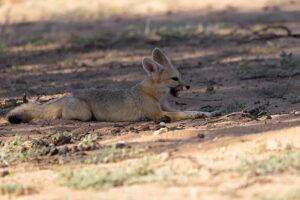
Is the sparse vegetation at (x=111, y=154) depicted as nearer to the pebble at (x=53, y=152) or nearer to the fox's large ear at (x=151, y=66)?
the pebble at (x=53, y=152)

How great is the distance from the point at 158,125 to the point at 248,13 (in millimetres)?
13387

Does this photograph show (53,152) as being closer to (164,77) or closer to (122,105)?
(122,105)

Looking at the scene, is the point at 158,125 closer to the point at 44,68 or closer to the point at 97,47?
the point at 44,68

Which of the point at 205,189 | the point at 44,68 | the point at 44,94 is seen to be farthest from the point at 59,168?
the point at 44,68

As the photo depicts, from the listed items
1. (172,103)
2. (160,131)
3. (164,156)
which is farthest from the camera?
(172,103)

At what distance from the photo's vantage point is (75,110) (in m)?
7.77

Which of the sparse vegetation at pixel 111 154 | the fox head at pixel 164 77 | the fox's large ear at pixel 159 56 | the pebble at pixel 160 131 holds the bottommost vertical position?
the sparse vegetation at pixel 111 154

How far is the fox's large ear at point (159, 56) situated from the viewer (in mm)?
8289

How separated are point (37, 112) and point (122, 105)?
4.38 ft

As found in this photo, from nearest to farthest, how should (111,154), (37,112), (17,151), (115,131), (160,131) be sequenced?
(111,154) < (17,151) < (160,131) < (115,131) < (37,112)

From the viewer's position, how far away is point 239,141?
5.60 m

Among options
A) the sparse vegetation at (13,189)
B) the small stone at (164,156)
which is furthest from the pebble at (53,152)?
the small stone at (164,156)

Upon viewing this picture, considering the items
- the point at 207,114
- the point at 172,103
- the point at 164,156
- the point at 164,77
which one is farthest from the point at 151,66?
the point at 164,156

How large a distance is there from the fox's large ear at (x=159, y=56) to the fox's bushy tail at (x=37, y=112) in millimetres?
1736
